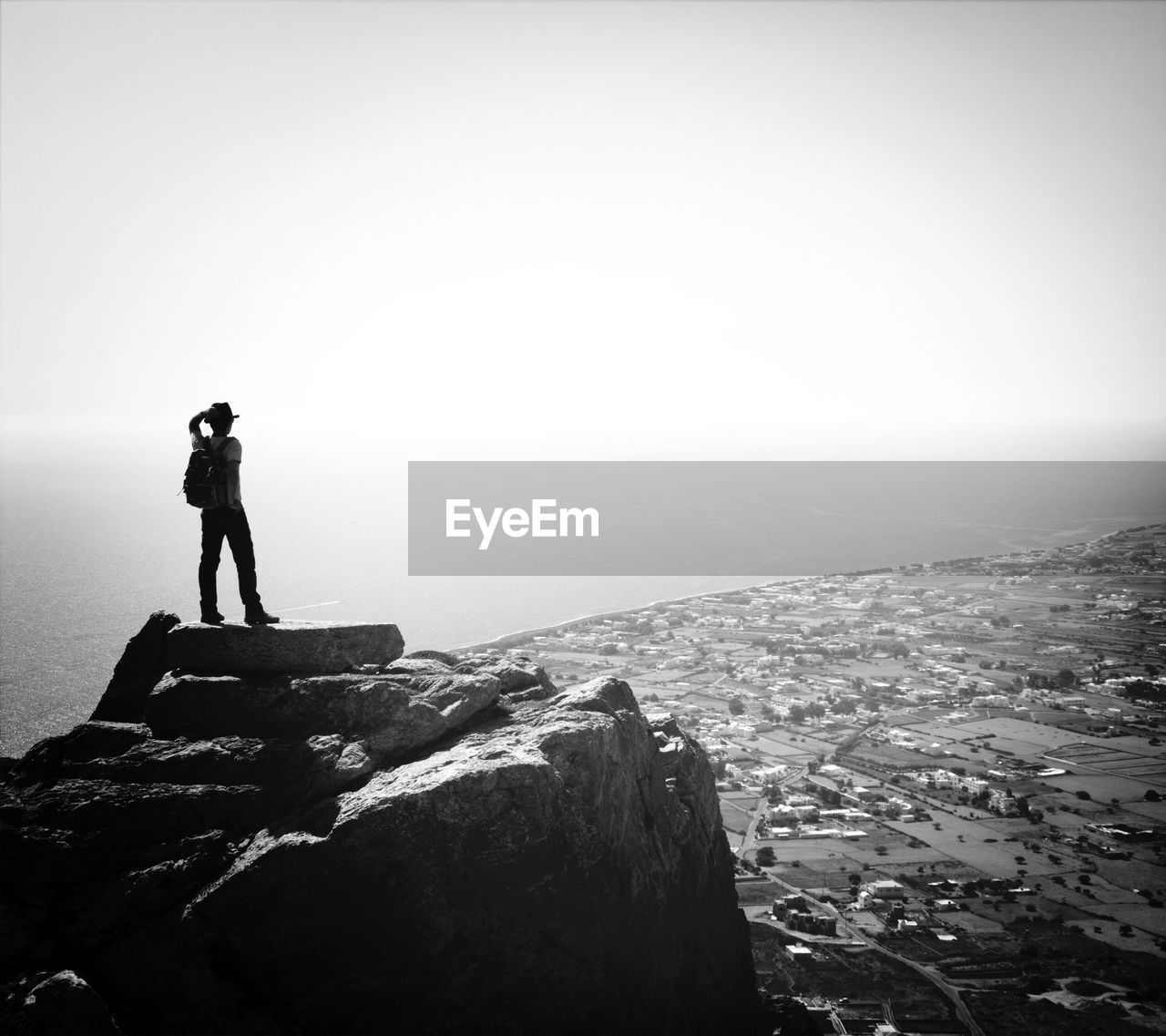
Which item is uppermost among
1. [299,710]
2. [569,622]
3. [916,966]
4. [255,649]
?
[255,649]

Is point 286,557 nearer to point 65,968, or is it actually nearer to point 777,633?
point 777,633

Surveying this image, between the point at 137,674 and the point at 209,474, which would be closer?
the point at 209,474

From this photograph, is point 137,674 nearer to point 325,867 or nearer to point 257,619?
point 257,619

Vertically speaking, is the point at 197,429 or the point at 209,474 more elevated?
the point at 197,429

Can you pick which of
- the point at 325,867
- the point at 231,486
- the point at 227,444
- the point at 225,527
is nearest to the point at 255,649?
the point at 225,527

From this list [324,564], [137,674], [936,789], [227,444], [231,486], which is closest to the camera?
[227,444]

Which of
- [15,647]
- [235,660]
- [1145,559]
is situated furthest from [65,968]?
[1145,559]

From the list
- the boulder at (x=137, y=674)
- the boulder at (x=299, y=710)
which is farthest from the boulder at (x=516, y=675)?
the boulder at (x=137, y=674)

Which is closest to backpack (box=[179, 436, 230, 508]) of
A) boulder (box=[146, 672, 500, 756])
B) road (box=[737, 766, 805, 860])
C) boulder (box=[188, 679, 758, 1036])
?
boulder (box=[146, 672, 500, 756])
